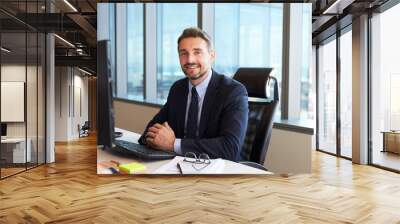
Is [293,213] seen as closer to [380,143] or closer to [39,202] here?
[39,202]

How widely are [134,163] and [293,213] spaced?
1981 millimetres

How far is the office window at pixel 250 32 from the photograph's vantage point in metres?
5.42

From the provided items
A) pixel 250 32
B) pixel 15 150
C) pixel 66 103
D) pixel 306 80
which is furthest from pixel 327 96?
pixel 66 103

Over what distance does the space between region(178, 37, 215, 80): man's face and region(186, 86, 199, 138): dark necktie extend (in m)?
0.31

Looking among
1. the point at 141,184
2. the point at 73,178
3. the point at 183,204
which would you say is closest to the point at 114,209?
the point at 183,204

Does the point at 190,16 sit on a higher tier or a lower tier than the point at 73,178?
higher

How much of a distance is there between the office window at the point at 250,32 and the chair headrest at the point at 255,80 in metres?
Answer: 0.85

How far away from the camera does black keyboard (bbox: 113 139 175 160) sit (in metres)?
4.79

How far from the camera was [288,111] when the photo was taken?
5.20m

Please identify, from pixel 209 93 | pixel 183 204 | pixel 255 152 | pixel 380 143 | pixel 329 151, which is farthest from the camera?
pixel 329 151

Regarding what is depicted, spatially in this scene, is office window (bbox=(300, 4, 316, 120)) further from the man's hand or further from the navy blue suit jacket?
the man's hand

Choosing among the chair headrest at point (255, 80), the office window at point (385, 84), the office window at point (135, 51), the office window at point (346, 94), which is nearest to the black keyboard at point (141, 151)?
the office window at point (135, 51)

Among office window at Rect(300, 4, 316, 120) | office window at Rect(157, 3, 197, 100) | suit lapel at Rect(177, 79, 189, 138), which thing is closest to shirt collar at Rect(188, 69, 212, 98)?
suit lapel at Rect(177, 79, 189, 138)

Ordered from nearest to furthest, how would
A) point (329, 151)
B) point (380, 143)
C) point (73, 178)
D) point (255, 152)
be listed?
point (255, 152) → point (73, 178) → point (380, 143) → point (329, 151)
